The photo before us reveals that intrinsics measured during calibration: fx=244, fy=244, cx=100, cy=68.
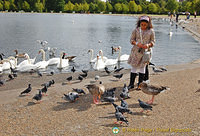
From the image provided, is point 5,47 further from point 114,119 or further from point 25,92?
point 114,119

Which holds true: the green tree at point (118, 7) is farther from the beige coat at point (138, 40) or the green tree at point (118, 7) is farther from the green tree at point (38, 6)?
the beige coat at point (138, 40)

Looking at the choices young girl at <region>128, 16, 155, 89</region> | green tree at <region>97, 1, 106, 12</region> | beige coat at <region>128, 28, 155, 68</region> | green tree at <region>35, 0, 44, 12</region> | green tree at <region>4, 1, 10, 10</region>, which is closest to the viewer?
young girl at <region>128, 16, 155, 89</region>

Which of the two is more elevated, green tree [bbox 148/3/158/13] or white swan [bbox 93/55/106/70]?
green tree [bbox 148/3/158/13]

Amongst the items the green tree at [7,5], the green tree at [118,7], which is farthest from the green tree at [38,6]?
the green tree at [118,7]

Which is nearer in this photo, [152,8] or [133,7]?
[152,8]

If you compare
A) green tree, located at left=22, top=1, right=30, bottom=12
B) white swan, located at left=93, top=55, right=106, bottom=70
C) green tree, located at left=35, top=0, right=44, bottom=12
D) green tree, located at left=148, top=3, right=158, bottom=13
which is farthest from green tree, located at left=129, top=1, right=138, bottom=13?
white swan, located at left=93, top=55, right=106, bottom=70

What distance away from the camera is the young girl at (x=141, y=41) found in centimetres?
723

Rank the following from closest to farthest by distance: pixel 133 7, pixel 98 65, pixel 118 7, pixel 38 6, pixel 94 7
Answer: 1. pixel 98 65
2. pixel 38 6
3. pixel 133 7
4. pixel 118 7
5. pixel 94 7

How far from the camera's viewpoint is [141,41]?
7.40m

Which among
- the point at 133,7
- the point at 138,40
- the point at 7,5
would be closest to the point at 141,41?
the point at 138,40

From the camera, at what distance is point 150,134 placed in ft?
16.6

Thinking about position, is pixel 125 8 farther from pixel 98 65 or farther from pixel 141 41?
pixel 141 41

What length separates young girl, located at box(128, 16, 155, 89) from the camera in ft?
23.7

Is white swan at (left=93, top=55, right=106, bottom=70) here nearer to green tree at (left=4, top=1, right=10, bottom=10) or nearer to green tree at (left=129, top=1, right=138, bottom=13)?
green tree at (left=129, top=1, right=138, bottom=13)
